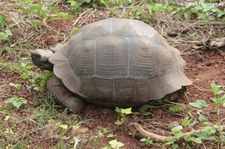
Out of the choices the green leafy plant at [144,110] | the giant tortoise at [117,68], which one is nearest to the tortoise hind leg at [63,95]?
the giant tortoise at [117,68]

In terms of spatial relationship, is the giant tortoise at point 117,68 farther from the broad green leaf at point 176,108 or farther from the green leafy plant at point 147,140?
the green leafy plant at point 147,140

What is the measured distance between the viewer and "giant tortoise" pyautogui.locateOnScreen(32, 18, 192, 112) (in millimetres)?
3396

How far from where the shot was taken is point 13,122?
3.38m

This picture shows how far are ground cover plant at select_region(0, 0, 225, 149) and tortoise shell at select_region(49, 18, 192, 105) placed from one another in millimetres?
163

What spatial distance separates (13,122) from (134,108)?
3.26 ft

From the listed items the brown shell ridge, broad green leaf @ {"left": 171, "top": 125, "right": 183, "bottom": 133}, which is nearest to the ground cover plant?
broad green leaf @ {"left": 171, "top": 125, "right": 183, "bottom": 133}

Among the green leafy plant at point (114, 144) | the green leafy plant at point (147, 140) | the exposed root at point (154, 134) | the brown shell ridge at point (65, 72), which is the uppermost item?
the brown shell ridge at point (65, 72)

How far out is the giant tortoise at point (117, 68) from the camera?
11.1ft

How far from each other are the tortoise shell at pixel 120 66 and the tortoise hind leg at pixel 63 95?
9 centimetres

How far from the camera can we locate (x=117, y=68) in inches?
133

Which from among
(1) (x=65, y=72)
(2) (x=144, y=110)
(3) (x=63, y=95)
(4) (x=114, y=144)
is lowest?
(4) (x=114, y=144)

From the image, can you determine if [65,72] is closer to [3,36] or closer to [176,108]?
[176,108]

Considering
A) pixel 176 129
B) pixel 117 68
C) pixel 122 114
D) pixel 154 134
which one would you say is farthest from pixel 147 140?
pixel 117 68

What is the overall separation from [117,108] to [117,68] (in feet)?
1.04
